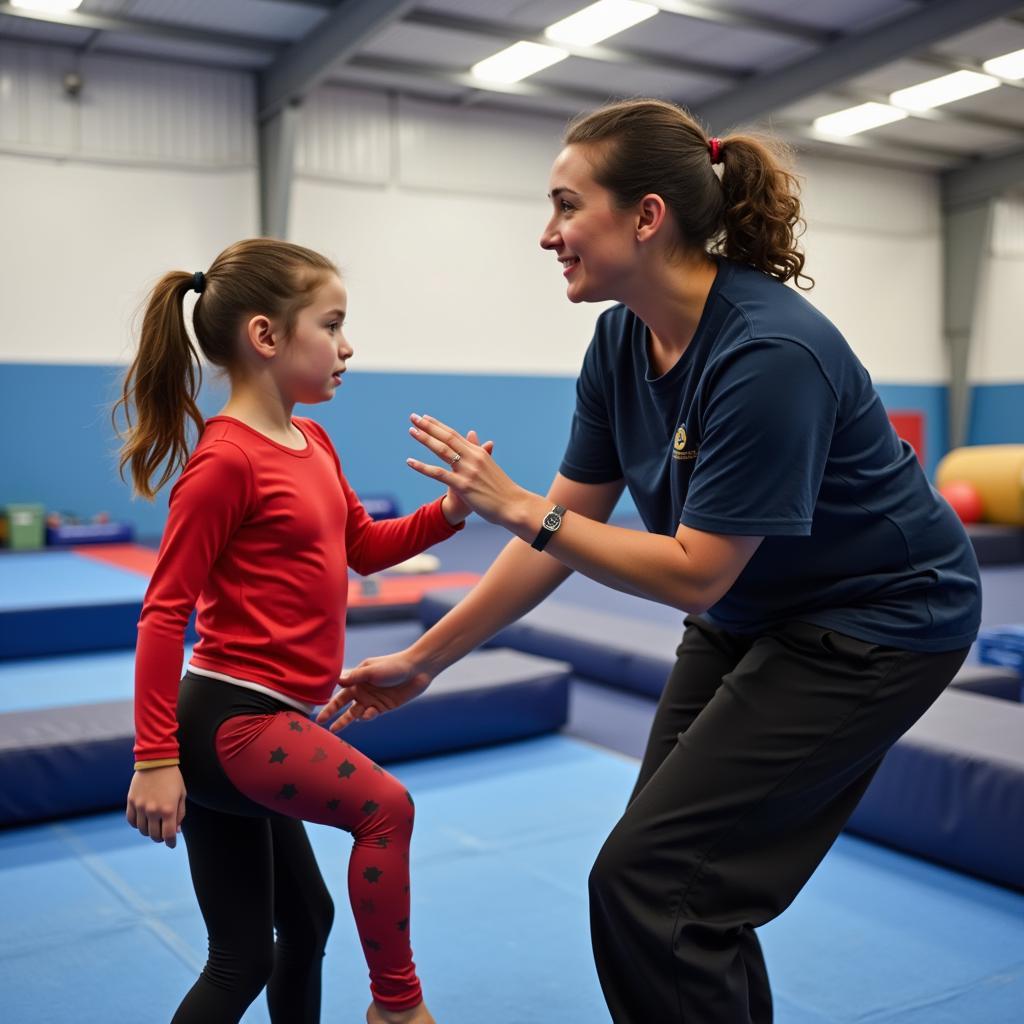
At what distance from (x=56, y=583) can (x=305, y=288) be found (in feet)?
15.7

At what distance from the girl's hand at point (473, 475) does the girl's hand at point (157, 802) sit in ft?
1.54

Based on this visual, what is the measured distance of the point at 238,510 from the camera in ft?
4.45

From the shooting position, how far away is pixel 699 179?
4.77ft

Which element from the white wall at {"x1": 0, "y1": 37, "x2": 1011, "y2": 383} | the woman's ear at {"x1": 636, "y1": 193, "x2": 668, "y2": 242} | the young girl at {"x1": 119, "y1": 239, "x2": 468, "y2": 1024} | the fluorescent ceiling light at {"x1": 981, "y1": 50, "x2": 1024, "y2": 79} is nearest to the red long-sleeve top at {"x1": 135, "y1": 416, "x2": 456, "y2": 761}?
the young girl at {"x1": 119, "y1": 239, "x2": 468, "y2": 1024}

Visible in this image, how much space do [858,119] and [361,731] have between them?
9.22m

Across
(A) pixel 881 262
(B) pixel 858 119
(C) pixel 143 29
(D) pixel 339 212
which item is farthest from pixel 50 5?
(A) pixel 881 262

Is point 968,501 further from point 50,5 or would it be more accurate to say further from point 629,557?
point 629,557

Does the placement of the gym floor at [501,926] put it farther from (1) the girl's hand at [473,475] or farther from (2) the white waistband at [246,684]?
(1) the girl's hand at [473,475]

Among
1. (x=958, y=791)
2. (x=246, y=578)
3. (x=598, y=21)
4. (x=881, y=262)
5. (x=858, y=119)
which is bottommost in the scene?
(x=958, y=791)

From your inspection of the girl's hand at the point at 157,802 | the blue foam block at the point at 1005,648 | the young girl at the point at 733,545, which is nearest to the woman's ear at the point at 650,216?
the young girl at the point at 733,545

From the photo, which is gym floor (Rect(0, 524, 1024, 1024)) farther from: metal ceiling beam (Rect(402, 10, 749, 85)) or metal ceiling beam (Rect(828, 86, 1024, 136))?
metal ceiling beam (Rect(828, 86, 1024, 136))

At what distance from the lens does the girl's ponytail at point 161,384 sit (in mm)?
1474

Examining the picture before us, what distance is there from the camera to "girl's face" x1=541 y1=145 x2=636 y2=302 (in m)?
1.45

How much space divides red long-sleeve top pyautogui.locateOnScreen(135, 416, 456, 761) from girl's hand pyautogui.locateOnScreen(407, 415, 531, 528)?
0.56ft
